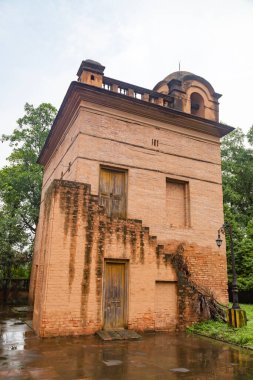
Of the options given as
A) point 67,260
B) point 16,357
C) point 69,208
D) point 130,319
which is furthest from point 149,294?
point 16,357

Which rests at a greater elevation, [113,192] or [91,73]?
[91,73]

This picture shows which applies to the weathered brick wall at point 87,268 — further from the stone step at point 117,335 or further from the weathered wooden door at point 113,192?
the weathered wooden door at point 113,192

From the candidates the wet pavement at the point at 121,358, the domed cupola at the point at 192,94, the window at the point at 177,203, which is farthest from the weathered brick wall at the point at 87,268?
the domed cupola at the point at 192,94

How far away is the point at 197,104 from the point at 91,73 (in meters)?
5.90

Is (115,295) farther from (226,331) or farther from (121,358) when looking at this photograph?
(226,331)

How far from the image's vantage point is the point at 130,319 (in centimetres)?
1064

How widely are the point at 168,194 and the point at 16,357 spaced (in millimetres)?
8624

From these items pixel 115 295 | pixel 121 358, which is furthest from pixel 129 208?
pixel 121 358

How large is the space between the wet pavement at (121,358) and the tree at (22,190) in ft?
34.6

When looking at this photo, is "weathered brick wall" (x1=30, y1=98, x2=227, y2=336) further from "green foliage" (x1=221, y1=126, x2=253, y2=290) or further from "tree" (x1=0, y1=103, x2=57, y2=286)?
"green foliage" (x1=221, y1=126, x2=253, y2=290)

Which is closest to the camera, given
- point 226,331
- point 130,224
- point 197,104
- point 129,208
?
point 226,331

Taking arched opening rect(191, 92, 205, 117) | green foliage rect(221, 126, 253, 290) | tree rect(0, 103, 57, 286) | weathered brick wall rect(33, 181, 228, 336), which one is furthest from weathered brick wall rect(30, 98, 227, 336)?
green foliage rect(221, 126, 253, 290)

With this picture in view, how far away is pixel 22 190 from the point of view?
2336 centimetres

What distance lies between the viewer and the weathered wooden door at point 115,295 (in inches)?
416
